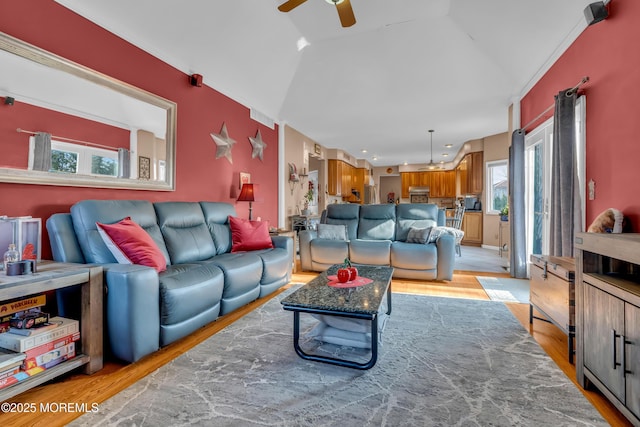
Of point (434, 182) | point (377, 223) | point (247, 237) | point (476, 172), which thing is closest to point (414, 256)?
point (377, 223)

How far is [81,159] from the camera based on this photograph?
8.07ft

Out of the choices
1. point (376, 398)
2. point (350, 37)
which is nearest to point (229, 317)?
point (376, 398)

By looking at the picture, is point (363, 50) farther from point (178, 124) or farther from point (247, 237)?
point (247, 237)

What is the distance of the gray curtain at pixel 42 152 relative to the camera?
85.5 inches

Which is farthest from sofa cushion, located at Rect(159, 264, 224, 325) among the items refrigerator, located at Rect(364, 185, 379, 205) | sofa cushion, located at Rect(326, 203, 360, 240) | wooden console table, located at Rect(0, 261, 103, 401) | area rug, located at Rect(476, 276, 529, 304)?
refrigerator, located at Rect(364, 185, 379, 205)

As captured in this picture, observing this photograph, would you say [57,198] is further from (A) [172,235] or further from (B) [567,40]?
(B) [567,40]

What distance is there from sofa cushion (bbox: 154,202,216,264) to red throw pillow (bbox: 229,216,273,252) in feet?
0.98

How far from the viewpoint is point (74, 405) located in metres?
1.53

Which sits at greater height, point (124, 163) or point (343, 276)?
point (124, 163)

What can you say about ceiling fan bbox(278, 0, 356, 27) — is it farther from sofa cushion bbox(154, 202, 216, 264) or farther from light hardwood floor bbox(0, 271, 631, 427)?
light hardwood floor bbox(0, 271, 631, 427)

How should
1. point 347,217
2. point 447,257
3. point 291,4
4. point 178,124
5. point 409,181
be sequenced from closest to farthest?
point 291,4 < point 178,124 < point 447,257 < point 347,217 < point 409,181

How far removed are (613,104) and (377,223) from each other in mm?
3036

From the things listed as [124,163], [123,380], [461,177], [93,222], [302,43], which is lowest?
[123,380]

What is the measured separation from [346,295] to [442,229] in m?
2.71
